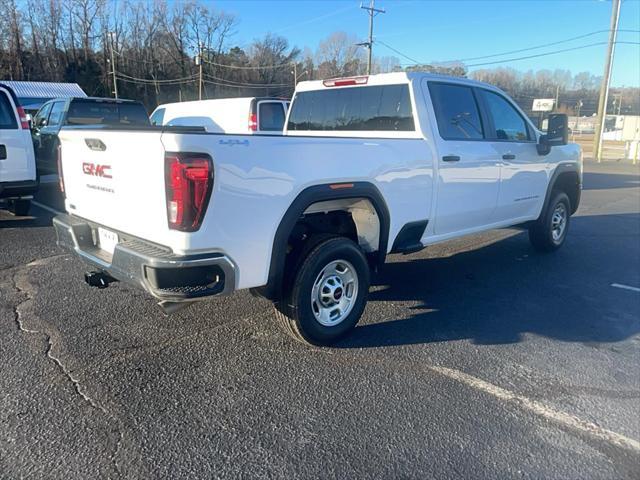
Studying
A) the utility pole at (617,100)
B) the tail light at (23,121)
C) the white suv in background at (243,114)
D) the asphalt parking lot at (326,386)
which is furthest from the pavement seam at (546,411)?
the utility pole at (617,100)

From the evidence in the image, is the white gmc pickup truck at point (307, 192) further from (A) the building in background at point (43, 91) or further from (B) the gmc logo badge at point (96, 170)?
(A) the building in background at point (43, 91)

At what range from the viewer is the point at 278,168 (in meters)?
3.12

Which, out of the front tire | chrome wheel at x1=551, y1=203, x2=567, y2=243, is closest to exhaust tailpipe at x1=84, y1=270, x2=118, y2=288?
the front tire

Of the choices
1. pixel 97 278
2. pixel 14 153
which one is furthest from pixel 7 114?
pixel 97 278

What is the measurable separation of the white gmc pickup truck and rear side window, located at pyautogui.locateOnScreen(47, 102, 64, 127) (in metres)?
7.39

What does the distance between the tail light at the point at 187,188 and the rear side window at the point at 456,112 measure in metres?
2.60

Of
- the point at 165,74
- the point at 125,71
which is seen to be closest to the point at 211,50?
the point at 165,74

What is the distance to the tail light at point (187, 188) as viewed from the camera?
9.05ft

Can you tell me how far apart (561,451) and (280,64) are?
76.3m

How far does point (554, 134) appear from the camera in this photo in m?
5.94

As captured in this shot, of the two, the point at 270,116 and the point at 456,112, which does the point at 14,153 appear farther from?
the point at 456,112

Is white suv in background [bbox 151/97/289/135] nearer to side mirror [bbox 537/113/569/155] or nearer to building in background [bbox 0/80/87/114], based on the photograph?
side mirror [bbox 537/113/569/155]

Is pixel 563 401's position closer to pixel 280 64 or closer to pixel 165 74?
pixel 165 74

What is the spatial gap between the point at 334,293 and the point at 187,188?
156cm
